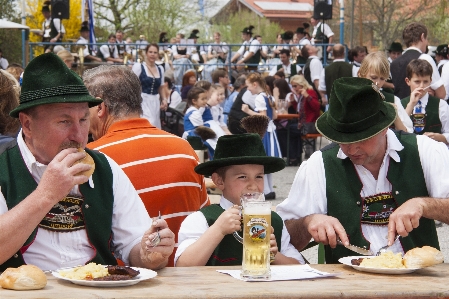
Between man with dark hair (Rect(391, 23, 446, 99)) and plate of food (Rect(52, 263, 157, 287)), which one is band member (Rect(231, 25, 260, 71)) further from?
plate of food (Rect(52, 263, 157, 287))

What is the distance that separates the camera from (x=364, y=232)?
3.79 meters

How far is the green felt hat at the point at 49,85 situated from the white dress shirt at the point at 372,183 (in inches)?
46.1

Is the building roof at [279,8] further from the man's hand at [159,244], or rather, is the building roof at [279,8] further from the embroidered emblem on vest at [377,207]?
the man's hand at [159,244]

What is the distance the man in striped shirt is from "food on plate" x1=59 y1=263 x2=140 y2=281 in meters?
1.26

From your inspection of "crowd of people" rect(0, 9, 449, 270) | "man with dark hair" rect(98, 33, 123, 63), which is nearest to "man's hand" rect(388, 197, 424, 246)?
"crowd of people" rect(0, 9, 449, 270)

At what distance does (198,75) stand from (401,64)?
1079cm

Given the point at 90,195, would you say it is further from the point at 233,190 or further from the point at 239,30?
the point at 239,30

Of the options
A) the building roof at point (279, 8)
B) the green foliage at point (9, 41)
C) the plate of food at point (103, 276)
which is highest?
the building roof at point (279, 8)

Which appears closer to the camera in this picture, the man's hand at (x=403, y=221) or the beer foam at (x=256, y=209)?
the beer foam at (x=256, y=209)

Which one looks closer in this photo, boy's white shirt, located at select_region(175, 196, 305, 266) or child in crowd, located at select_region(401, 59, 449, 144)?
boy's white shirt, located at select_region(175, 196, 305, 266)

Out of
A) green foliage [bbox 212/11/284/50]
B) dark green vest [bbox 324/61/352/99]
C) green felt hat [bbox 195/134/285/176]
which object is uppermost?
green foliage [bbox 212/11/284/50]

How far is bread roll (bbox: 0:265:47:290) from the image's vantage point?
2555 mm

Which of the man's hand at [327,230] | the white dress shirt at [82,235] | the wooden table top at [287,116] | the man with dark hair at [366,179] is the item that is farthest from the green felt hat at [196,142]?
the white dress shirt at [82,235]

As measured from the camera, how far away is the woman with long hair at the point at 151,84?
1391 cm
